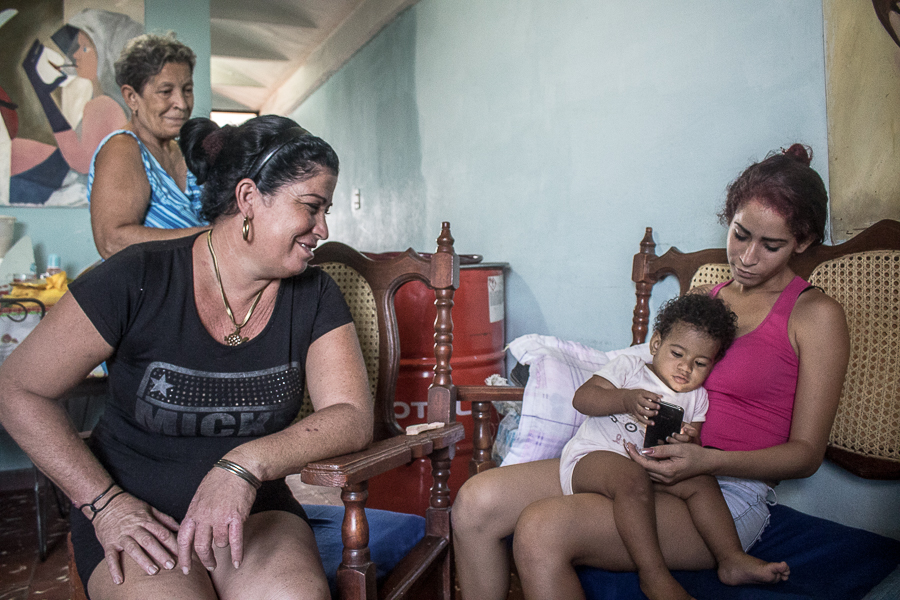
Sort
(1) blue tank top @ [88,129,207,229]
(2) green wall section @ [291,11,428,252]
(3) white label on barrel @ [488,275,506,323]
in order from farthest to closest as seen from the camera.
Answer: (2) green wall section @ [291,11,428,252], (3) white label on barrel @ [488,275,506,323], (1) blue tank top @ [88,129,207,229]

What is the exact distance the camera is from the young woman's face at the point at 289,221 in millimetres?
1292

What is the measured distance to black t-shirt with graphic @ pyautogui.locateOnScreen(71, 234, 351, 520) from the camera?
1213mm

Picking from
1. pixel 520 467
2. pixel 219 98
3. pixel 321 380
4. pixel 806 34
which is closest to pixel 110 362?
pixel 321 380

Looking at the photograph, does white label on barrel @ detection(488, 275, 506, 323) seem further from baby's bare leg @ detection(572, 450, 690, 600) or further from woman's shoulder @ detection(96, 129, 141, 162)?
woman's shoulder @ detection(96, 129, 141, 162)

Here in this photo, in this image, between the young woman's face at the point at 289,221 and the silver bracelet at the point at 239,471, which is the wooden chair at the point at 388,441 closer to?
the silver bracelet at the point at 239,471

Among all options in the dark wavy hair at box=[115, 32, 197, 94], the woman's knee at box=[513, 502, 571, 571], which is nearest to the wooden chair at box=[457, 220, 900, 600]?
the woman's knee at box=[513, 502, 571, 571]

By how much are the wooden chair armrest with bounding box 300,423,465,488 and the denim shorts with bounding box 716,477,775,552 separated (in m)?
0.63

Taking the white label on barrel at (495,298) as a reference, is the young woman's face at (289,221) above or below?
above

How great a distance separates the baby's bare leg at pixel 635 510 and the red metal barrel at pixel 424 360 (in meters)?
1.15

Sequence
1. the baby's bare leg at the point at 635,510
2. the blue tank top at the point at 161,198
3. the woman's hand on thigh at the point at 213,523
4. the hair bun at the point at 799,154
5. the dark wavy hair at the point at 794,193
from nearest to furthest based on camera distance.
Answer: the woman's hand on thigh at the point at 213,523 < the baby's bare leg at the point at 635,510 < the dark wavy hair at the point at 794,193 < the hair bun at the point at 799,154 < the blue tank top at the point at 161,198

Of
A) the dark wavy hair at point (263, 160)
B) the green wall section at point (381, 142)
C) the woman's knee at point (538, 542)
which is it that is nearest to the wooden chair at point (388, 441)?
the woman's knee at point (538, 542)

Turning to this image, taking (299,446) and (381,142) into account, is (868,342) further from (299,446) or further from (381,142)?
(381,142)

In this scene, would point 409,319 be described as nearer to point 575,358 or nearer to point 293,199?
Result: point 575,358

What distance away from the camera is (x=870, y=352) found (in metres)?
1.47
